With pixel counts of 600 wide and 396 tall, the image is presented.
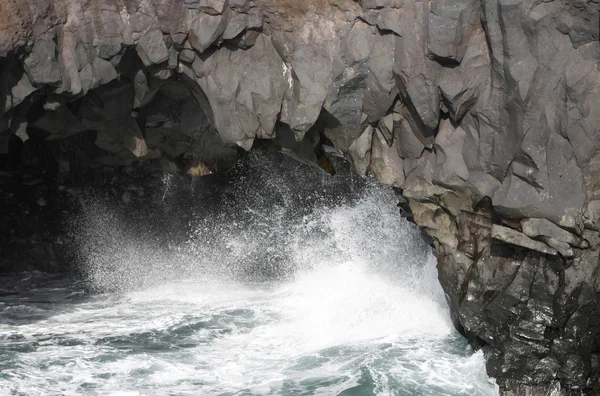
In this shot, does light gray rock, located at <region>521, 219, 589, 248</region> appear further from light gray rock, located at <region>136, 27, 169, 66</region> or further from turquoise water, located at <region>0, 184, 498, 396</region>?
light gray rock, located at <region>136, 27, 169, 66</region>

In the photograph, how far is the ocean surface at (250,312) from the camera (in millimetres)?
11844

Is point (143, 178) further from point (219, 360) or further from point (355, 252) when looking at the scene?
point (219, 360)

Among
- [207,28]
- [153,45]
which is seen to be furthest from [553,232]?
[153,45]

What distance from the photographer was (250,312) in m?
14.8

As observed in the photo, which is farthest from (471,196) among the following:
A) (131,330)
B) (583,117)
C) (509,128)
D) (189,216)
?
(189,216)

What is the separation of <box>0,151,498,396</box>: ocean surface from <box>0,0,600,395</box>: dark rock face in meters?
1.38

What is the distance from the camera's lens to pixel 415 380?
1184 centimetres

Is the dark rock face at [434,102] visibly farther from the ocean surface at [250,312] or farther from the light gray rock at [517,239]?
the ocean surface at [250,312]

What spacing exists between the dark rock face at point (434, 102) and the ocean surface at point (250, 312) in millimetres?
1381

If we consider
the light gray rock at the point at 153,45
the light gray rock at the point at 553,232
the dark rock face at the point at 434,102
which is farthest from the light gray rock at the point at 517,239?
the light gray rock at the point at 153,45

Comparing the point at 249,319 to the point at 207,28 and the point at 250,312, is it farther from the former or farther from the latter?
the point at 207,28

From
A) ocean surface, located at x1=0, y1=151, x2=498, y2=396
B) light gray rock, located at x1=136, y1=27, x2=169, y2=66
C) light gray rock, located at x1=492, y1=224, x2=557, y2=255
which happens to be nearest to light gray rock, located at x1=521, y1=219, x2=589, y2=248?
light gray rock, located at x1=492, y1=224, x2=557, y2=255

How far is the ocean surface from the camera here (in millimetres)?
11844

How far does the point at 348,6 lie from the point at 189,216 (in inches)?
276
